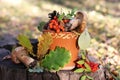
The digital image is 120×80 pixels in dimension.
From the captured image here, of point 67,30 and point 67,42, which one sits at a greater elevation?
point 67,30

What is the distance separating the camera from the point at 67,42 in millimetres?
3801

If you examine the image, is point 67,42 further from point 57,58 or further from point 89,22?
point 89,22

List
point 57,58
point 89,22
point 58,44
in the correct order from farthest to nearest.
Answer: point 89,22 < point 58,44 < point 57,58

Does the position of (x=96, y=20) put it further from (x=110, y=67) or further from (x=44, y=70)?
(x=44, y=70)

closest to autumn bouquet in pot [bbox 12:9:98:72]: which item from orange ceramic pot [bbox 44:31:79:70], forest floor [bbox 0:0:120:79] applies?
orange ceramic pot [bbox 44:31:79:70]

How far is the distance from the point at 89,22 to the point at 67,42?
16.5 ft

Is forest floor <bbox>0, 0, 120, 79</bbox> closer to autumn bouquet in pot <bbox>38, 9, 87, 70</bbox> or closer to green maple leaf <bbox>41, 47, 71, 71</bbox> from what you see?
autumn bouquet in pot <bbox>38, 9, 87, 70</bbox>

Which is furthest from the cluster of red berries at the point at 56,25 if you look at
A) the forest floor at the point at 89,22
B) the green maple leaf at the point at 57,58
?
the forest floor at the point at 89,22

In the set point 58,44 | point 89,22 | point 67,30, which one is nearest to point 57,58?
point 58,44

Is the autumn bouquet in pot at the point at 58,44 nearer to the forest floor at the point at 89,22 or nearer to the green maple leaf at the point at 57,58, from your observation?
the green maple leaf at the point at 57,58

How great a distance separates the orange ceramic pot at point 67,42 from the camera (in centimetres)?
376

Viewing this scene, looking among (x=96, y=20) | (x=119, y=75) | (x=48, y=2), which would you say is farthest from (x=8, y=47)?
(x=48, y=2)

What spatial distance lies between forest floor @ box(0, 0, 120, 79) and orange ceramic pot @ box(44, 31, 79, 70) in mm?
1002

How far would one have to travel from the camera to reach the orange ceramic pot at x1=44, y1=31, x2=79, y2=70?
148 inches
